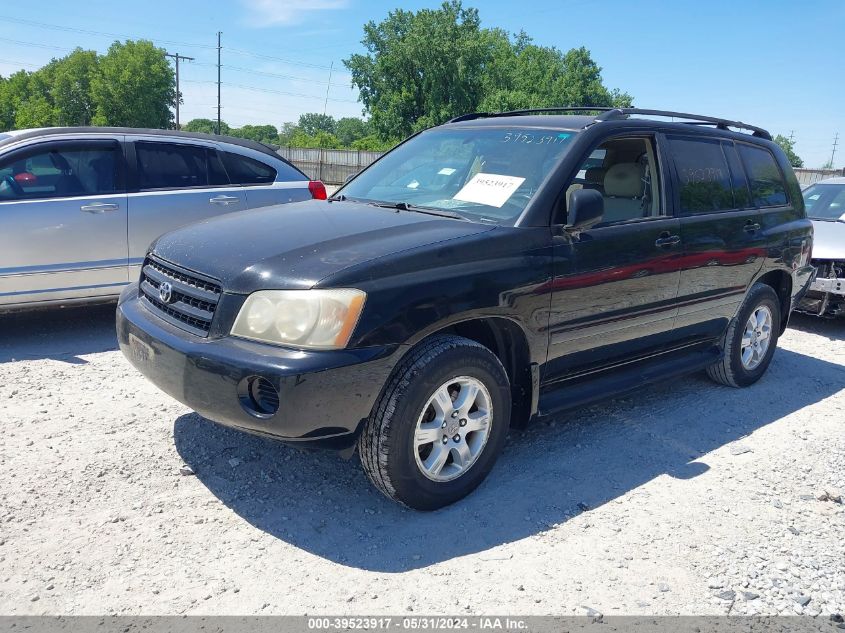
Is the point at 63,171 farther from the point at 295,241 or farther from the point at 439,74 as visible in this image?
the point at 439,74

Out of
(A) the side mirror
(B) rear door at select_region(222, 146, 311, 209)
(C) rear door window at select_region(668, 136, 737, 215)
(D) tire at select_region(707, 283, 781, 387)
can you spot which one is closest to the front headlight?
(A) the side mirror

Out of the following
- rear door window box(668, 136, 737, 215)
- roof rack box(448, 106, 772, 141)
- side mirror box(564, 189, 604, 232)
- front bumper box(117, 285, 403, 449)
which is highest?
roof rack box(448, 106, 772, 141)

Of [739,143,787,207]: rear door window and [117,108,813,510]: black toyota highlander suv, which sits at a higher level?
[739,143,787,207]: rear door window

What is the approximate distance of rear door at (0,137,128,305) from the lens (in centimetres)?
561

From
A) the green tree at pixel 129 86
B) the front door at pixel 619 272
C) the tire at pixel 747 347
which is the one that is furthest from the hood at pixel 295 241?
the green tree at pixel 129 86

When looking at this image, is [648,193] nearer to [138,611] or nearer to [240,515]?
[240,515]

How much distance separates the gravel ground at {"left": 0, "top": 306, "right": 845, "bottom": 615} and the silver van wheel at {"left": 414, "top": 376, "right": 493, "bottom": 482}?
0.24 meters

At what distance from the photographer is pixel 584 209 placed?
3.67 m

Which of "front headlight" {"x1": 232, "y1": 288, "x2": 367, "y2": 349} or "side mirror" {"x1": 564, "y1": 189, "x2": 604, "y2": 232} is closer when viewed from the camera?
"front headlight" {"x1": 232, "y1": 288, "x2": 367, "y2": 349}

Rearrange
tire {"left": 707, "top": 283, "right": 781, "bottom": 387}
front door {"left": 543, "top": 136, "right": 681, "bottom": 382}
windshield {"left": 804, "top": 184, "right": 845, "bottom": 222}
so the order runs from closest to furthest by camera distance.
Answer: front door {"left": 543, "top": 136, "right": 681, "bottom": 382} → tire {"left": 707, "top": 283, "right": 781, "bottom": 387} → windshield {"left": 804, "top": 184, "right": 845, "bottom": 222}

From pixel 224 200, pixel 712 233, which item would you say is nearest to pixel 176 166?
pixel 224 200

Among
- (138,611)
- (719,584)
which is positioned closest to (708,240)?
(719,584)

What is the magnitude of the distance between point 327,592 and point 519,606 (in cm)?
76

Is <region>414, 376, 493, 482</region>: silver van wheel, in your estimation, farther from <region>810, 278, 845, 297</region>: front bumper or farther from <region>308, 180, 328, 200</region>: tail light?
<region>810, 278, 845, 297</region>: front bumper
